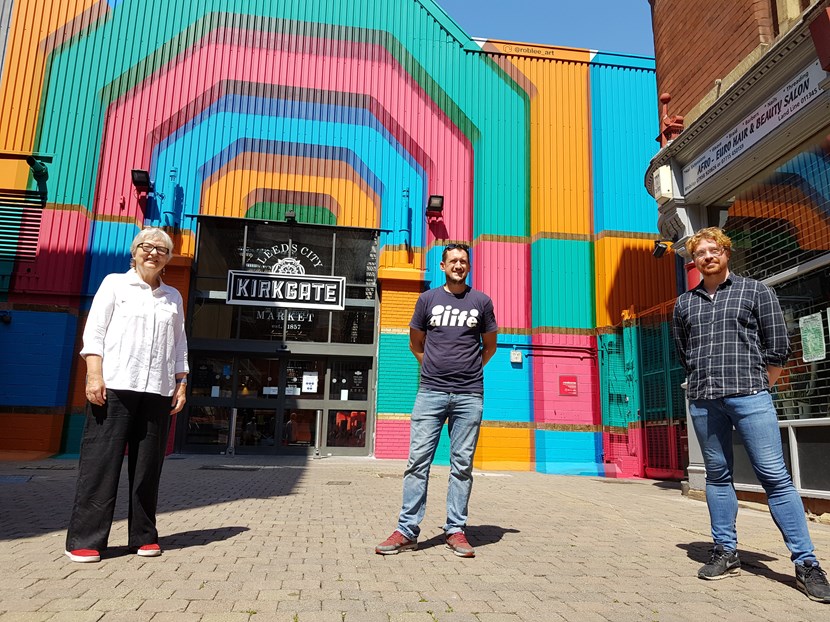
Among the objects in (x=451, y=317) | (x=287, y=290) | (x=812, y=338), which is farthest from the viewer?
(x=287, y=290)

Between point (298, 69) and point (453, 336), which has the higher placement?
point (298, 69)

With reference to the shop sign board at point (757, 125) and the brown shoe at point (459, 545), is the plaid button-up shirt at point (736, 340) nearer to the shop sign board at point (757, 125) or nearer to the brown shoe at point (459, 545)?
the brown shoe at point (459, 545)

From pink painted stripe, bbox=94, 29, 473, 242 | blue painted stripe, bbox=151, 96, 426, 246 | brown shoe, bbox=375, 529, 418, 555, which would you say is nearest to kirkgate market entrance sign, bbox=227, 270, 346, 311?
blue painted stripe, bbox=151, 96, 426, 246

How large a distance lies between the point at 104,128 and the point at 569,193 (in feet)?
35.6

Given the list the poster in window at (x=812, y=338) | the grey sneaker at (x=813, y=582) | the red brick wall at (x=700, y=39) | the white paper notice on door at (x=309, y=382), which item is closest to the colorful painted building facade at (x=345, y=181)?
the white paper notice on door at (x=309, y=382)

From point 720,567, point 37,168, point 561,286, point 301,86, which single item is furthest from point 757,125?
point 37,168

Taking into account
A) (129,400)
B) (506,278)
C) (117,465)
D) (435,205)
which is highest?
(435,205)

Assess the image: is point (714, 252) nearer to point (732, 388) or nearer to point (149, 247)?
point (732, 388)

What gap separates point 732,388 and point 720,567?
1019 mm

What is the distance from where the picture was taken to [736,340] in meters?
3.57

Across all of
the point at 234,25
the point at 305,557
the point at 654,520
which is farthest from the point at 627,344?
the point at 234,25

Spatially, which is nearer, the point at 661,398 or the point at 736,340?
→ the point at 736,340

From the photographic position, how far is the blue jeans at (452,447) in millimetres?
4055

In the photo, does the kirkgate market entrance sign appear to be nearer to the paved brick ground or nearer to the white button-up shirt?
the paved brick ground
